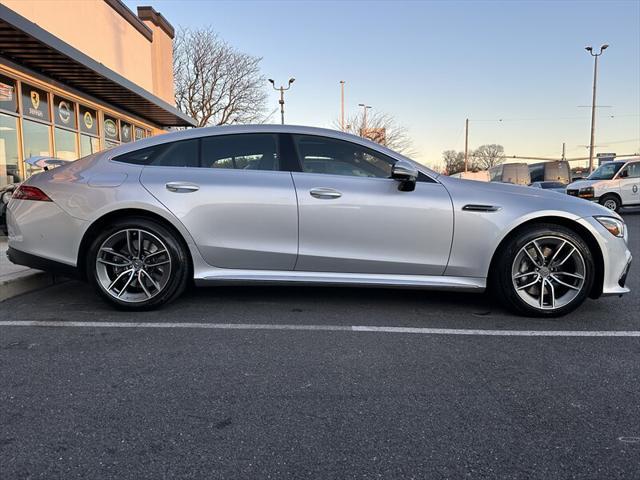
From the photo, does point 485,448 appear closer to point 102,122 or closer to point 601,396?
point 601,396

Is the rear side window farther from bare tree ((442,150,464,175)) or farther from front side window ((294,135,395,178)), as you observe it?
bare tree ((442,150,464,175))

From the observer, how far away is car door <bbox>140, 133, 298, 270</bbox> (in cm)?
390

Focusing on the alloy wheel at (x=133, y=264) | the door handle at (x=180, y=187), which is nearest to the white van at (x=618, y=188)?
the door handle at (x=180, y=187)

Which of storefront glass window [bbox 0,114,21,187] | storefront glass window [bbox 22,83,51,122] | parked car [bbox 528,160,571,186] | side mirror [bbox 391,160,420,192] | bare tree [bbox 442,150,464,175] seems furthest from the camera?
bare tree [bbox 442,150,464,175]

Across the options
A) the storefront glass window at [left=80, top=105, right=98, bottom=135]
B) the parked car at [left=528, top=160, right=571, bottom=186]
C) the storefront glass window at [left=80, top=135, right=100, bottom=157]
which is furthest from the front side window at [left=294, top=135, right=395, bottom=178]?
the parked car at [left=528, top=160, right=571, bottom=186]

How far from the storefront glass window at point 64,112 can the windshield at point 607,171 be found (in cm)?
1514

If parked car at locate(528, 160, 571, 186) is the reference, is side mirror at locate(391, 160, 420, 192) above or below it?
below

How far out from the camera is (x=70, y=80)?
1074 centimetres

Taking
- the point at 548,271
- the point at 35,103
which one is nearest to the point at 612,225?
the point at 548,271

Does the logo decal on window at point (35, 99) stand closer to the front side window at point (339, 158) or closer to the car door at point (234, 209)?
the car door at point (234, 209)

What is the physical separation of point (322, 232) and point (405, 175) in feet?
2.61

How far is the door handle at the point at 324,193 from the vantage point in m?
3.89

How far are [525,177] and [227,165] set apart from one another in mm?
32017

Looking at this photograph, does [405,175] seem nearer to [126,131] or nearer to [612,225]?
[612,225]
